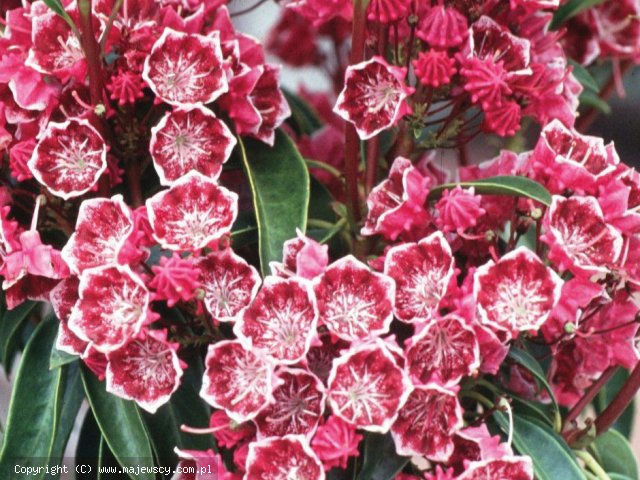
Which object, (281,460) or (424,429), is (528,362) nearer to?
(424,429)

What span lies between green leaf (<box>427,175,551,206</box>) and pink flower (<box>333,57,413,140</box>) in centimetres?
9

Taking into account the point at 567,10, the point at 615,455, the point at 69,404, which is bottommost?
the point at 615,455

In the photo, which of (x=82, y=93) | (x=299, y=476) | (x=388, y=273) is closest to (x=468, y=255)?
(x=388, y=273)

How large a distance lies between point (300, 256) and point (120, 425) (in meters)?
0.25

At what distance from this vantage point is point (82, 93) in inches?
38.2

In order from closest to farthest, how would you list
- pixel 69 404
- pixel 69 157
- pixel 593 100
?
pixel 69 157, pixel 69 404, pixel 593 100

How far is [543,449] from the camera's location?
0.97m

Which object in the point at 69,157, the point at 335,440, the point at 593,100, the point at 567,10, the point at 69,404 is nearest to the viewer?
the point at 335,440

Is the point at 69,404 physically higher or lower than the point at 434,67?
lower

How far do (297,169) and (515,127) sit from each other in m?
0.23

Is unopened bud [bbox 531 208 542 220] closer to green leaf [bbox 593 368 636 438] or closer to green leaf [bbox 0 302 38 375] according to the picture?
green leaf [bbox 593 368 636 438]

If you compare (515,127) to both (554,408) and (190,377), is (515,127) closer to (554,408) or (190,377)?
(554,408)

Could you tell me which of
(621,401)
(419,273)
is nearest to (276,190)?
(419,273)

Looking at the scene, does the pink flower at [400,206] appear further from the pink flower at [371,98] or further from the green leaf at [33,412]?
the green leaf at [33,412]
